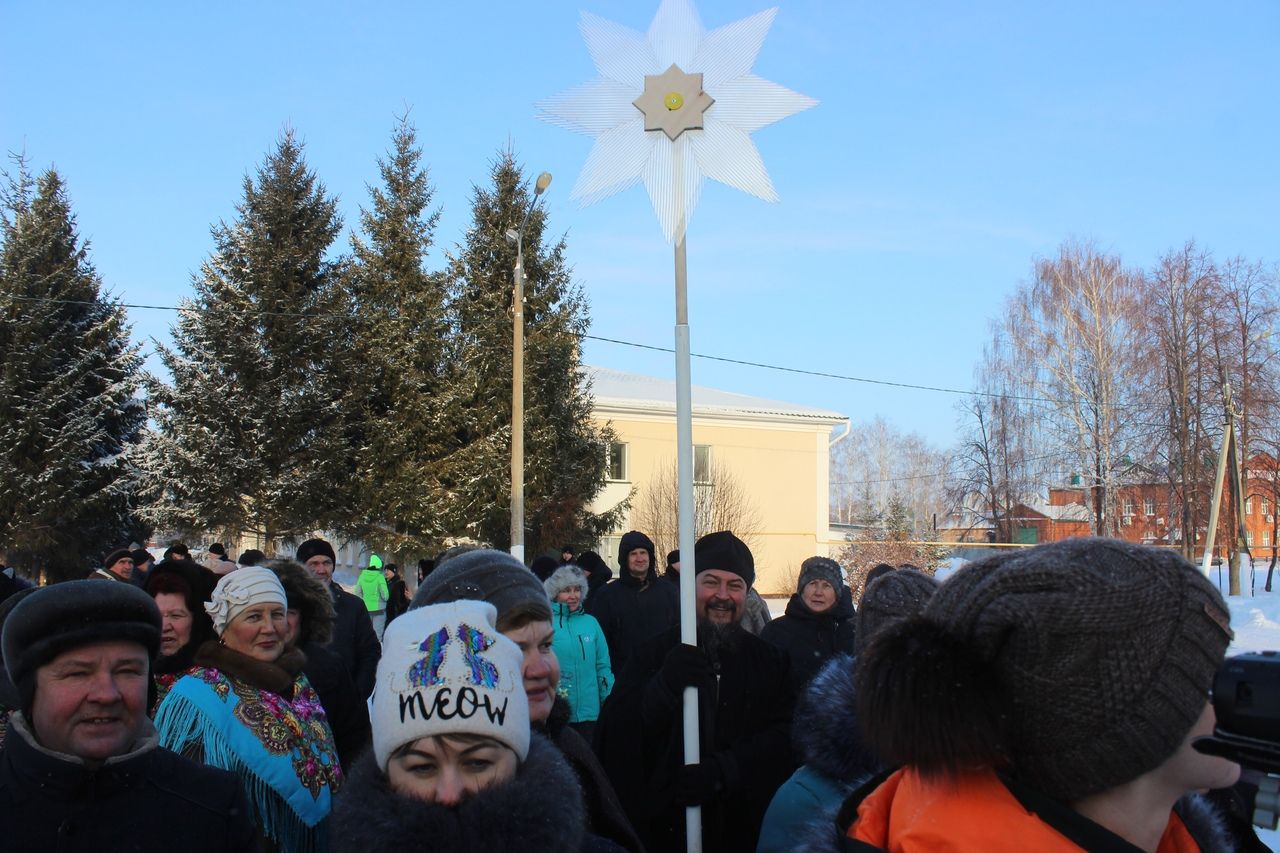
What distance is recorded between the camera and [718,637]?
4.12 metres

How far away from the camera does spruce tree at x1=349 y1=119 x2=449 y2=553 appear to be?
25031mm

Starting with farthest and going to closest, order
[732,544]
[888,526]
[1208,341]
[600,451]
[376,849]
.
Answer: [888,526] < [1208,341] < [600,451] < [732,544] < [376,849]

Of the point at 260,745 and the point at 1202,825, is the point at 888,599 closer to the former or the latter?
the point at 1202,825

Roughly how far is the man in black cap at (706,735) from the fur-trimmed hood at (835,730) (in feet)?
2.51

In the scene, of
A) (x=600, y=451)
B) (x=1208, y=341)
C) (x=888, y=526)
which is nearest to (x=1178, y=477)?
(x=1208, y=341)

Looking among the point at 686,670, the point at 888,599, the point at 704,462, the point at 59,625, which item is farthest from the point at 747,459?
the point at 59,625

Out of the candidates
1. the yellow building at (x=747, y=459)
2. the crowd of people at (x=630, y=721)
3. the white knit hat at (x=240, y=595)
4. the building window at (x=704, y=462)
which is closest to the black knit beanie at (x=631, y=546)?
the crowd of people at (x=630, y=721)

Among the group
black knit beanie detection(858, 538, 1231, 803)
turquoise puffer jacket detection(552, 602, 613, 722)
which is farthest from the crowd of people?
turquoise puffer jacket detection(552, 602, 613, 722)

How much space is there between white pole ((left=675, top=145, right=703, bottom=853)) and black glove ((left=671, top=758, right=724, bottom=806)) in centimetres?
3

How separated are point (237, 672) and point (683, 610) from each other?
151 cm

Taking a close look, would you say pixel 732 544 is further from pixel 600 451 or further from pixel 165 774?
pixel 600 451

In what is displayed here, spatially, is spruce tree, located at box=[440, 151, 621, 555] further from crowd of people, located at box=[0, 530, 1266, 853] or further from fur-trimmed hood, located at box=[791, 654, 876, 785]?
fur-trimmed hood, located at box=[791, 654, 876, 785]

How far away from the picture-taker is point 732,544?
4559mm

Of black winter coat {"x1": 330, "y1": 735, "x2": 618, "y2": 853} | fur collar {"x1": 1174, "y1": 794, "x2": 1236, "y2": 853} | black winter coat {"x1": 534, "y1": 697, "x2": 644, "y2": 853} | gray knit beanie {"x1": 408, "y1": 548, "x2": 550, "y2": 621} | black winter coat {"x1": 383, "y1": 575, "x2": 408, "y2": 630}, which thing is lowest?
black winter coat {"x1": 383, "y1": 575, "x2": 408, "y2": 630}
